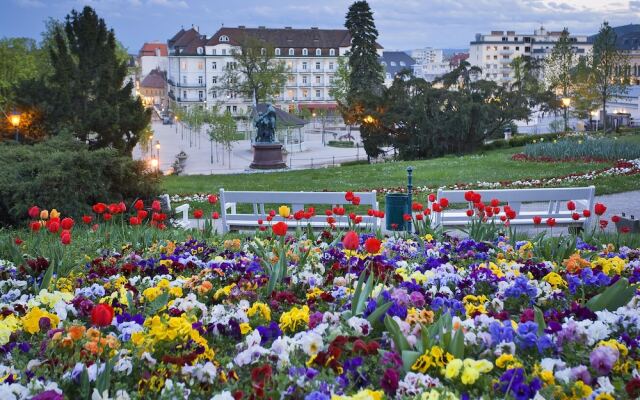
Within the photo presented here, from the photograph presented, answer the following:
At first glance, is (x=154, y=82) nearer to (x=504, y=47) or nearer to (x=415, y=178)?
(x=504, y=47)

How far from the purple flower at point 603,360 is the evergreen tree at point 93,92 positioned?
76.2 ft

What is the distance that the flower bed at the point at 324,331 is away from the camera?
3148mm

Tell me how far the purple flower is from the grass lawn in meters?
15.4

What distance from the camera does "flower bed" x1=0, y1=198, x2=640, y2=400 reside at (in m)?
3.15

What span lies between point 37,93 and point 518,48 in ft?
575

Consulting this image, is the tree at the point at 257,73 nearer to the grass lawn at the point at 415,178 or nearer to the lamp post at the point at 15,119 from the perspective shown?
the grass lawn at the point at 415,178

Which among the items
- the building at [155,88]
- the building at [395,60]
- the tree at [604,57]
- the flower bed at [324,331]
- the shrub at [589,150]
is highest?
the building at [395,60]

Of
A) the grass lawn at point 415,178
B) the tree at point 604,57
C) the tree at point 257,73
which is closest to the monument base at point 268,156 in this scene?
the grass lawn at point 415,178

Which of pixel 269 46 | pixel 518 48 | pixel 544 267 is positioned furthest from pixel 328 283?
pixel 518 48

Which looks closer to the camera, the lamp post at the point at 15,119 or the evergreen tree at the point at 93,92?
the lamp post at the point at 15,119

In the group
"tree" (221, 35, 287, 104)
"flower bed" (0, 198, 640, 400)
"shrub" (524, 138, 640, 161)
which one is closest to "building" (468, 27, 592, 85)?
"tree" (221, 35, 287, 104)

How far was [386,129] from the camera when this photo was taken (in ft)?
141

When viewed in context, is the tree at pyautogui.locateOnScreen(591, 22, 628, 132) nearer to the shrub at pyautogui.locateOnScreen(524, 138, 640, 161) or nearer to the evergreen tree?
the shrub at pyautogui.locateOnScreen(524, 138, 640, 161)

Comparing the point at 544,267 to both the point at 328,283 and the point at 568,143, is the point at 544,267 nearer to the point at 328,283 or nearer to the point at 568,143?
the point at 328,283
